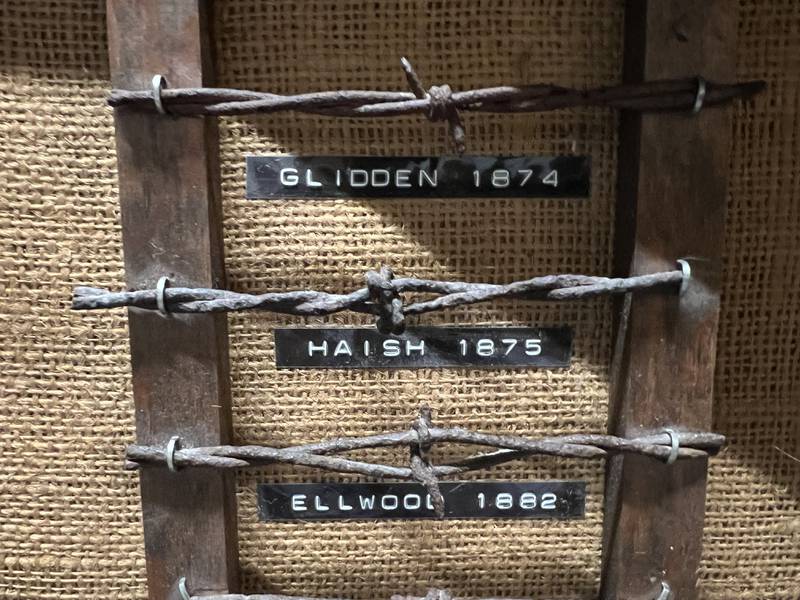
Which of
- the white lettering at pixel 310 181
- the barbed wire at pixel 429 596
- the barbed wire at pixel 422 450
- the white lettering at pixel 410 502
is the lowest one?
the barbed wire at pixel 429 596

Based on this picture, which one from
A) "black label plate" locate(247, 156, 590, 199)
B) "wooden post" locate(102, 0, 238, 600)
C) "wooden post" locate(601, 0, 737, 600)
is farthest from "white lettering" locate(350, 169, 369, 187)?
"wooden post" locate(601, 0, 737, 600)

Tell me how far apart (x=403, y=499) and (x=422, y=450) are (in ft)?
0.27

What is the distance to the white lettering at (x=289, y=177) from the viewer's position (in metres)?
0.56

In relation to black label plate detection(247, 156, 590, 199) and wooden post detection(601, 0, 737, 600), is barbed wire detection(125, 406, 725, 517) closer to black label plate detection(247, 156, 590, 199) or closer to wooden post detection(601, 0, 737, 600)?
wooden post detection(601, 0, 737, 600)

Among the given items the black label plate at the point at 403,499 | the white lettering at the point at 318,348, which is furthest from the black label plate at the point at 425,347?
the black label plate at the point at 403,499

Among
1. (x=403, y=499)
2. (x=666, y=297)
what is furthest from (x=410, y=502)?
(x=666, y=297)

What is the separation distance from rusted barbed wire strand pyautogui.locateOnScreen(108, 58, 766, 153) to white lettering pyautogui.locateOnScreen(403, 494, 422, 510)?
0.32 meters

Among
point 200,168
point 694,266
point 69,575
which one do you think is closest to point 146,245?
point 200,168

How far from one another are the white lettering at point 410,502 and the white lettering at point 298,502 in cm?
9

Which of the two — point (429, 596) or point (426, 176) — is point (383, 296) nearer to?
point (426, 176)

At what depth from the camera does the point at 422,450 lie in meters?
0.56

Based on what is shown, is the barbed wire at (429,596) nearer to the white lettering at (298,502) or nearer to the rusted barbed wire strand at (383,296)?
the white lettering at (298,502)

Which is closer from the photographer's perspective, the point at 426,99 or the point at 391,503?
the point at 426,99

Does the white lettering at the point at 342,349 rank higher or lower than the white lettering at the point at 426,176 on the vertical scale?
lower
